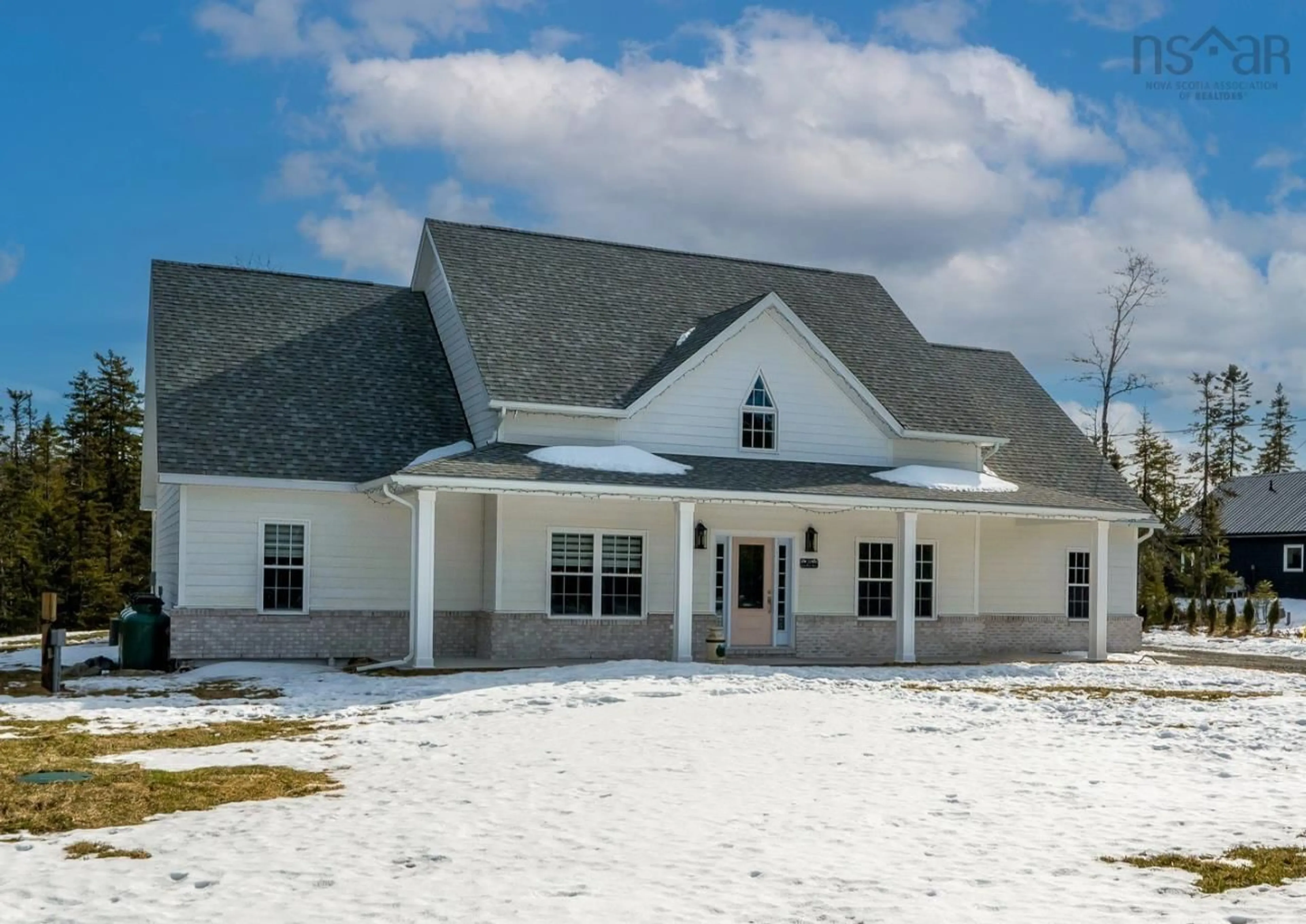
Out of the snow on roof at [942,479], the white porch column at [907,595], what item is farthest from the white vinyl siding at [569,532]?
the snow on roof at [942,479]

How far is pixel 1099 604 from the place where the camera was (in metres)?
24.3

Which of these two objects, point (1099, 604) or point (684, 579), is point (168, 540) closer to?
point (684, 579)

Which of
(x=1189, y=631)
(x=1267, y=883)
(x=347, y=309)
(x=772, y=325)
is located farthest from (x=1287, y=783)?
(x=1189, y=631)

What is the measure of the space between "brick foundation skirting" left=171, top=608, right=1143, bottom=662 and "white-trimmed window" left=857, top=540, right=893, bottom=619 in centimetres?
25

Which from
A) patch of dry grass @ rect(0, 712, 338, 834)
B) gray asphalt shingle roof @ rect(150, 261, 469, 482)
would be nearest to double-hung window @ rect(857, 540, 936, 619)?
gray asphalt shingle roof @ rect(150, 261, 469, 482)

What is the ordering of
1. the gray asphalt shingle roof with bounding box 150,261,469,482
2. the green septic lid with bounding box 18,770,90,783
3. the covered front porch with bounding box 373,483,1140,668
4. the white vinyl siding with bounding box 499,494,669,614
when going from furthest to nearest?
the white vinyl siding with bounding box 499,494,669,614 → the covered front porch with bounding box 373,483,1140,668 → the gray asphalt shingle roof with bounding box 150,261,469,482 → the green septic lid with bounding box 18,770,90,783

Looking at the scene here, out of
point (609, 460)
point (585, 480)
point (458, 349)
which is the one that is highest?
point (458, 349)

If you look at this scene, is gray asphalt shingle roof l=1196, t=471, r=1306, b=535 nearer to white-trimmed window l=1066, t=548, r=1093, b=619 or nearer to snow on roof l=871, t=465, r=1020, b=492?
white-trimmed window l=1066, t=548, r=1093, b=619

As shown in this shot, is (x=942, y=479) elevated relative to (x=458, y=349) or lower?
lower

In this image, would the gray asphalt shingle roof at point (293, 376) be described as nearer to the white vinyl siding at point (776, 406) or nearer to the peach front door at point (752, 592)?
the white vinyl siding at point (776, 406)

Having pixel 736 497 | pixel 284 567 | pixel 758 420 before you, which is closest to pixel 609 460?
pixel 736 497

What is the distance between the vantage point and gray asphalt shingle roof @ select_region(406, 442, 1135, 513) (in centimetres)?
1984

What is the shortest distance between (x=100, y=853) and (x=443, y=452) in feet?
46.8

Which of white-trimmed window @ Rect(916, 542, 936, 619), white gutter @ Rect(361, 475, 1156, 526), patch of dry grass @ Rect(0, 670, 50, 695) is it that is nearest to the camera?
patch of dry grass @ Rect(0, 670, 50, 695)
